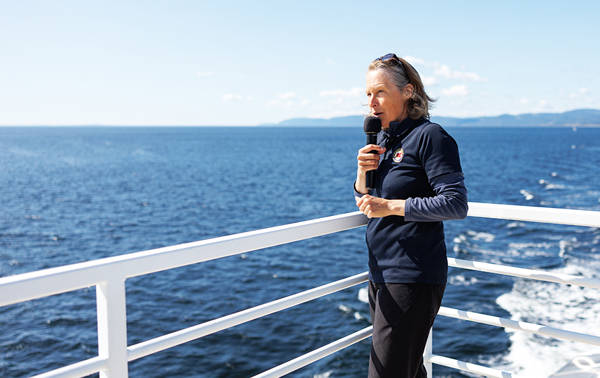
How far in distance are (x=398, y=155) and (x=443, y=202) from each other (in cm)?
27

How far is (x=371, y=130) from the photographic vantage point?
6.75 ft

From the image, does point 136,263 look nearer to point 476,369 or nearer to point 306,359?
point 306,359

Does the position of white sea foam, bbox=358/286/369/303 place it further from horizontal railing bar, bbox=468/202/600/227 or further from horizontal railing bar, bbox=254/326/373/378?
horizontal railing bar, bbox=468/202/600/227

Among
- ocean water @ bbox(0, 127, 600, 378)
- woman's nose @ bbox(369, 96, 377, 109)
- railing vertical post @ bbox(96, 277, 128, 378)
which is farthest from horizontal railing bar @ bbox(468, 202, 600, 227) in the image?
ocean water @ bbox(0, 127, 600, 378)

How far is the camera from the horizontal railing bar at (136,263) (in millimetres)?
1390

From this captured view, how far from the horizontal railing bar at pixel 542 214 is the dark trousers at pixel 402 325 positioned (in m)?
0.60

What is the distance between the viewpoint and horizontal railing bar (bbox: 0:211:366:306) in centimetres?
139

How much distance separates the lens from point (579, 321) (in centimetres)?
915

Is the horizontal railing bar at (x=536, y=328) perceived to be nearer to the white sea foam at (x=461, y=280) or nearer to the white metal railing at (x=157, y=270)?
the white metal railing at (x=157, y=270)

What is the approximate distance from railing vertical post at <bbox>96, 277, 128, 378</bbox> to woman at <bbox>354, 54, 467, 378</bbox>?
0.92 m

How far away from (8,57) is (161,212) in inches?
4253

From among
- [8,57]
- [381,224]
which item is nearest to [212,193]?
[381,224]

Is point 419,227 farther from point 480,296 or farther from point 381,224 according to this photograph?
point 480,296

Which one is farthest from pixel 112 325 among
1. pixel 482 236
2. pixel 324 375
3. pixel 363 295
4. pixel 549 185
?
pixel 549 185
